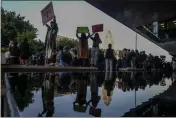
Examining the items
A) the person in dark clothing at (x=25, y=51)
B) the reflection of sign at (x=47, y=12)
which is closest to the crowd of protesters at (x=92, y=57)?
the person in dark clothing at (x=25, y=51)

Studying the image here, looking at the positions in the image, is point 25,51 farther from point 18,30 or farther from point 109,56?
point 109,56

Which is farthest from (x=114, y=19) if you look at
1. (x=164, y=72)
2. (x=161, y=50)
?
(x=164, y=72)

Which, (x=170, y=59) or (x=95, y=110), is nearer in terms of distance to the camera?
(x=95, y=110)

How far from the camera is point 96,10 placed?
4.10 m

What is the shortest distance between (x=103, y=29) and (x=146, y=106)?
2227mm

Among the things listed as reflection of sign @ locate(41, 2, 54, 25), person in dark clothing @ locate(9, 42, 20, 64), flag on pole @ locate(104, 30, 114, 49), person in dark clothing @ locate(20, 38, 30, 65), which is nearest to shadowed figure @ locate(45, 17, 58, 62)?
reflection of sign @ locate(41, 2, 54, 25)

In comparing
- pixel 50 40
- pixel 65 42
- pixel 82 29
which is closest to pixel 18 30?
pixel 50 40

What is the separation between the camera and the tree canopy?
11.8 feet

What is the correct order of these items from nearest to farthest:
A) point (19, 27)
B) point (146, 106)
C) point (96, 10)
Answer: point (146, 106) < point (19, 27) < point (96, 10)

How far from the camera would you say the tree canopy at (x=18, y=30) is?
3.60m

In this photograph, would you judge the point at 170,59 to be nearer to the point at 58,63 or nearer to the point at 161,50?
the point at 161,50

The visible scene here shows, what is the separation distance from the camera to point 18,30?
3.75 meters

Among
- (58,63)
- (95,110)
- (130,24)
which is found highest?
(130,24)

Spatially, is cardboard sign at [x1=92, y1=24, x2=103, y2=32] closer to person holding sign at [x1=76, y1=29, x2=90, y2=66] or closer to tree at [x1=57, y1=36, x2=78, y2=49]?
person holding sign at [x1=76, y1=29, x2=90, y2=66]
